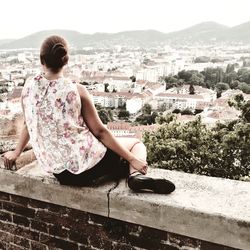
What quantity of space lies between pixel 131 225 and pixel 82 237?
0.33 m

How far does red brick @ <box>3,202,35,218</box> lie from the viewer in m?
2.28

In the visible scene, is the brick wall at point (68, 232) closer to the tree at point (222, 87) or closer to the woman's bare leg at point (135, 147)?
the woman's bare leg at point (135, 147)

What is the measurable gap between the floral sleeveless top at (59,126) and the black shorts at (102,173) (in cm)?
3

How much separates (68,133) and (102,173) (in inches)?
11.5

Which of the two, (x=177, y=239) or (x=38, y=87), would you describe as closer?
(x=177, y=239)

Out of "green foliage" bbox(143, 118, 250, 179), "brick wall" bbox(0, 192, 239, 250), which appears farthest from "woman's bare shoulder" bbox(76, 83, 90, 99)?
"green foliage" bbox(143, 118, 250, 179)

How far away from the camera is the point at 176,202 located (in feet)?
5.84

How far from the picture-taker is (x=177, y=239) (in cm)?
179

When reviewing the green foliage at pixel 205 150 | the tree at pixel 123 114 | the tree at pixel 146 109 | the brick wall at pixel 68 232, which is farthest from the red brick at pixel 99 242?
the tree at pixel 123 114

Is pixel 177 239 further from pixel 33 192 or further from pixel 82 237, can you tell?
pixel 33 192

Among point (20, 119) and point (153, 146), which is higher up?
point (20, 119)

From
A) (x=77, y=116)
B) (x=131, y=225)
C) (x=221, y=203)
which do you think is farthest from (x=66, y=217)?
(x=221, y=203)

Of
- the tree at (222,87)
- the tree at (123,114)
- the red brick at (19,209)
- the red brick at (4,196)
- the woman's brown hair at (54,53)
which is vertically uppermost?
the woman's brown hair at (54,53)

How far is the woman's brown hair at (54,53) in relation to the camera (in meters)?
1.86
